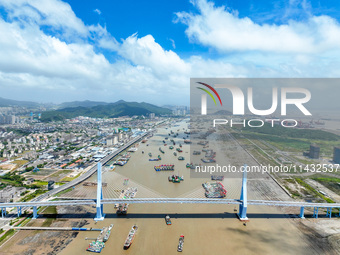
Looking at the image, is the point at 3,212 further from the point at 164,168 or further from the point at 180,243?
the point at 164,168

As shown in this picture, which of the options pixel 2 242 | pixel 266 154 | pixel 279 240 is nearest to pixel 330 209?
pixel 279 240

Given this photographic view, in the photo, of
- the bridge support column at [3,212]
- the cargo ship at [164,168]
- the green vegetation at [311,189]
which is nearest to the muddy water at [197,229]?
the green vegetation at [311,189]

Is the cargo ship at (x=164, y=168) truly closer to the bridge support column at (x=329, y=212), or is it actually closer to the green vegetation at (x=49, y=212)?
the green vegetation at (x=49, y=212)

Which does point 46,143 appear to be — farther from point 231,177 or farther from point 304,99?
point 304,99

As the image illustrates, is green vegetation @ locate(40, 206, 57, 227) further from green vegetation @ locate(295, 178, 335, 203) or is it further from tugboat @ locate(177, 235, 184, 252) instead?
green vegetation @ locate(295, 178, 335, 203)

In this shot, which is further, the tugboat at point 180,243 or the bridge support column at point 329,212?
the bridge support column at point 329,212

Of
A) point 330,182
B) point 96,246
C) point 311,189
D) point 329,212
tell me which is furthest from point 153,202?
point 330,182

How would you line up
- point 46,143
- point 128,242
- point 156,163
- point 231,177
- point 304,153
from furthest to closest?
point 46,143 → point 304,153 → point 156,163 → point 231,177 → point 128,242

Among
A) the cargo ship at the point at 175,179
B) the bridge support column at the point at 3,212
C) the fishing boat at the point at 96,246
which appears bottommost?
the fishing boat at the point at 96,246

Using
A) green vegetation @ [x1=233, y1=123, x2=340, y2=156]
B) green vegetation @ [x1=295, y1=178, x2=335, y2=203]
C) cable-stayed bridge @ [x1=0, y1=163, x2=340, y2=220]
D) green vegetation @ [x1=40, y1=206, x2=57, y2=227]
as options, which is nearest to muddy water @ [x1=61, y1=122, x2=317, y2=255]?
cable-stayed bridge @ [x1=0, y1=163, x2=340, y2=220]

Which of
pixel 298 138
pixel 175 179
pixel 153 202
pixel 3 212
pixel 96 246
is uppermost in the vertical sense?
pixel 298 138

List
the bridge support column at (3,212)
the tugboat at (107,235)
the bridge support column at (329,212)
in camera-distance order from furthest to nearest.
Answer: the bridge support column at (329,212)
the bridge support column at (3,212)
the tugboat at (107,235)
